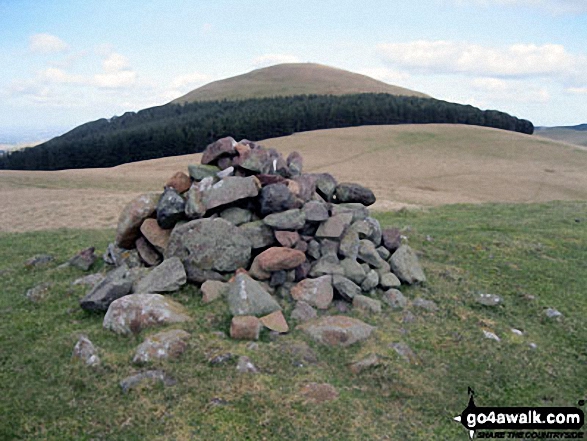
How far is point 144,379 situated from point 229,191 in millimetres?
5777

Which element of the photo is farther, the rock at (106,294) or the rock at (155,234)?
the rock at (155,234)

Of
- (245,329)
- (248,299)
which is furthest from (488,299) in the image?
(245,329)

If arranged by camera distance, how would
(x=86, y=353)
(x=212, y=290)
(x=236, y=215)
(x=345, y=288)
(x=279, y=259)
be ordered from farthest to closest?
(x=236, y=215), (x=279, y=259), (x=345, y=288), (x=212, y=290), (x=86, y=353)

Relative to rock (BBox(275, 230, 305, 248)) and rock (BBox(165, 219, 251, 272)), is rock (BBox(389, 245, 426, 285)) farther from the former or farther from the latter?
rock (BBox(165, 219, 251, 272))

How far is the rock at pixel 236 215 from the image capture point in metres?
12.4

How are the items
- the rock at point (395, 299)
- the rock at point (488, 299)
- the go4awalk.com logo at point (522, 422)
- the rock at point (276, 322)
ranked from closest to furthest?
1. the go4awalk.com logo at point (522, 422)
2. the rock at point (276, 322)
3. the rock at point (395, 299)
4. the rock at point (488, 299)

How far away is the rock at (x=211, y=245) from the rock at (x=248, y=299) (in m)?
0.93

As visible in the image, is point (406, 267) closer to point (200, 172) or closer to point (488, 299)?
point (488, 299)

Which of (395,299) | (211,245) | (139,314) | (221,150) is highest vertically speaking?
(221,150)

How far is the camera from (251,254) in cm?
1223

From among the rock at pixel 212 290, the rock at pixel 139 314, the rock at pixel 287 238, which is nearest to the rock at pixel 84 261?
the rock at pixel 139 314

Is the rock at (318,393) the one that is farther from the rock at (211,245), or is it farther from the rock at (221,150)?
the rock at (221,150)

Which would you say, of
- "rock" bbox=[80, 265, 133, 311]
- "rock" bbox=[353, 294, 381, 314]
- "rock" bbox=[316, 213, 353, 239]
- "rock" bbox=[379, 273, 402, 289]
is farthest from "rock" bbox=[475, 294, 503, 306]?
"rock" bbox=[80, 265, 133, 311]

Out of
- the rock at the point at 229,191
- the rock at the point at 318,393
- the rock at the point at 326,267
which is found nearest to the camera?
the rock at the point at 318,393
